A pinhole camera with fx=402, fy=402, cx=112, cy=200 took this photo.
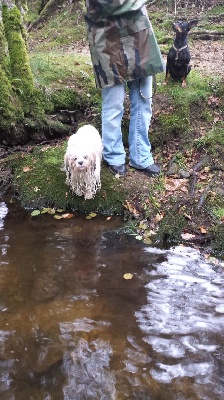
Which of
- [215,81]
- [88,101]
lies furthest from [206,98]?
[88,101]

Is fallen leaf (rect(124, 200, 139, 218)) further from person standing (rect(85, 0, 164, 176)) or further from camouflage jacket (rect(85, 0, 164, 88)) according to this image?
camouflage jacket (rect(85, 0, 164, 88))

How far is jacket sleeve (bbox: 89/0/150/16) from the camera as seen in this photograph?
4.15 meters

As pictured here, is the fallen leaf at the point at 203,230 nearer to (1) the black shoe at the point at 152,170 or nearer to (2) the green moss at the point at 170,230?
(2) the green moss at the point at 170,230

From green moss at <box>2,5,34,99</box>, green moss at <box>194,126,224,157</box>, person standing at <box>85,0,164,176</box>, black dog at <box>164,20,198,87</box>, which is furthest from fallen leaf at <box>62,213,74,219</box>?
black dog at <box>164,20,198,87</box>

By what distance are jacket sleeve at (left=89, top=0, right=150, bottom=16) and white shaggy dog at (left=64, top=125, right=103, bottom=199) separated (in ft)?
4.61

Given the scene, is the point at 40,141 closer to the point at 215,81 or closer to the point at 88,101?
the point at 88,101

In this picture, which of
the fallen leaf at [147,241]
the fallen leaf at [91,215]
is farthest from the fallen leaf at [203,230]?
the fallen leaf at [91,215]

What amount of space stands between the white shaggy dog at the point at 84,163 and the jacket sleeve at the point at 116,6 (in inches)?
55.4

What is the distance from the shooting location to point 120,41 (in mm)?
4434

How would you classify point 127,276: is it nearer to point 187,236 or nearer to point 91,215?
point 187,236

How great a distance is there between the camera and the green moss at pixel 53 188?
5081mm

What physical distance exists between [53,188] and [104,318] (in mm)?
2217

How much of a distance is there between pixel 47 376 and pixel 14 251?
1652mm

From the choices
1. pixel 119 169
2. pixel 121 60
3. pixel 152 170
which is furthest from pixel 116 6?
pixel 152 170
